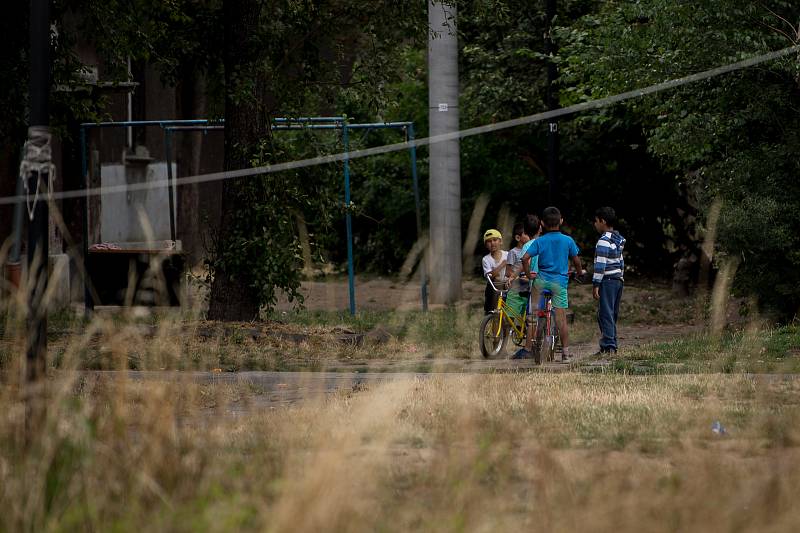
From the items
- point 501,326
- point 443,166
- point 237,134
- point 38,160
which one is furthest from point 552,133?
point 38,160

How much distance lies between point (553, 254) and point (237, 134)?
448 cm

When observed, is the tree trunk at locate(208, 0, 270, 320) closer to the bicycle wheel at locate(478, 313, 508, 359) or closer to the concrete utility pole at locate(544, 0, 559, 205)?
the bicycle wheel at locate(478, 313, 508, 359)

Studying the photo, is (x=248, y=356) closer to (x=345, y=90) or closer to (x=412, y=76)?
(x=345, y=90)

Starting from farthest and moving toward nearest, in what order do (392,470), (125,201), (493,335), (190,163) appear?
→ (190,163) < (125,201) < (493,335) < (392,470)

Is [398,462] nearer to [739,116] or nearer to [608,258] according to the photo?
[608,258]

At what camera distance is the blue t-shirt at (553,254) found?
12.1 meters

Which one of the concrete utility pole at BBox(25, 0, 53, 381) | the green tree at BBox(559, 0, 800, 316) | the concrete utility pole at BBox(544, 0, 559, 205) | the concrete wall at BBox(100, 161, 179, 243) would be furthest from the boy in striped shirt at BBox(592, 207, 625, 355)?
the concrete wall at BBox(100, 161, 179, 243)

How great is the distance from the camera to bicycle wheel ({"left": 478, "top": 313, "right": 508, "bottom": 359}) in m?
12.7

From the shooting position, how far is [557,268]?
12.1 meters

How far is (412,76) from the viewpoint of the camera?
2830cm

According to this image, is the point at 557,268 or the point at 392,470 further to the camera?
the point at 557,268

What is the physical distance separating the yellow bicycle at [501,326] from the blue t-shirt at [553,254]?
882 millimetres

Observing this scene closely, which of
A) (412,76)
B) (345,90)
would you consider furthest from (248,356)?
(412,76)

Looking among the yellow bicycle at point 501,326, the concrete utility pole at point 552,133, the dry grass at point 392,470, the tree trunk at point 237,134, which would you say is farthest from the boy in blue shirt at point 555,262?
the concrete utility pole at point 552,133
